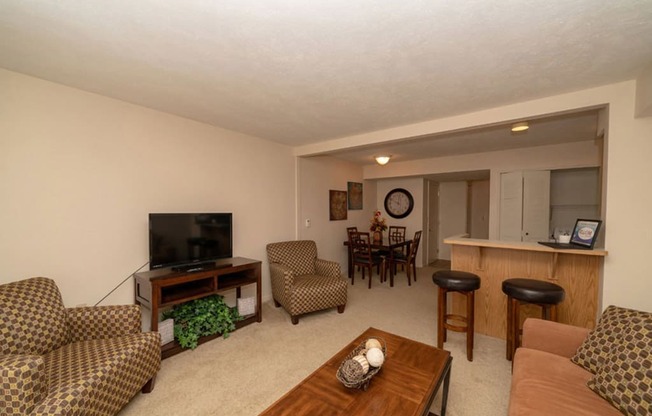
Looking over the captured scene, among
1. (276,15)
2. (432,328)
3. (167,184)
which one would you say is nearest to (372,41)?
(276,15)

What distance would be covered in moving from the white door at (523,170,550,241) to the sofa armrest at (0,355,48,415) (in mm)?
5421

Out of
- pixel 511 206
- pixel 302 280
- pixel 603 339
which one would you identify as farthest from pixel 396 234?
pixel 603 339

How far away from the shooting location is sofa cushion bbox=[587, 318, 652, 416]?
1.16 meters

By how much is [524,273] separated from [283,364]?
8.33 feet

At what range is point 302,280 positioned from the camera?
345 cm

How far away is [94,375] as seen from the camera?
146cm

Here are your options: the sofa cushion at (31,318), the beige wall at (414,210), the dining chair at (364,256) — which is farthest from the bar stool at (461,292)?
the beige wall at (414,210)

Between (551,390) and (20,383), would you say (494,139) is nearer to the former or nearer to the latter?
(551,390)

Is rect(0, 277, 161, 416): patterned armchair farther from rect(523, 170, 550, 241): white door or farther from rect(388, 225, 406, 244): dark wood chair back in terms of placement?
rect(523, 170, 550, 241): white door

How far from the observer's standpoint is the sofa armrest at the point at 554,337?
5.43 ft

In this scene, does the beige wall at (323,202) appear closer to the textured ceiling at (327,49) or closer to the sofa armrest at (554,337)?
the textured ceiling at (327,49)

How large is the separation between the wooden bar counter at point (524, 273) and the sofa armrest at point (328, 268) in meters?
1.45

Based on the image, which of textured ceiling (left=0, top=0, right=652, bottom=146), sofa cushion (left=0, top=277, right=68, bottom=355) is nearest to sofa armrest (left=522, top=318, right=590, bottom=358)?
textured ceiling (left=0, top=0, right=652, bottom=146)

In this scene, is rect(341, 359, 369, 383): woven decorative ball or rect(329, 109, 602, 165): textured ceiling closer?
rect(341, 359, 369, 383): woven decorative ball
